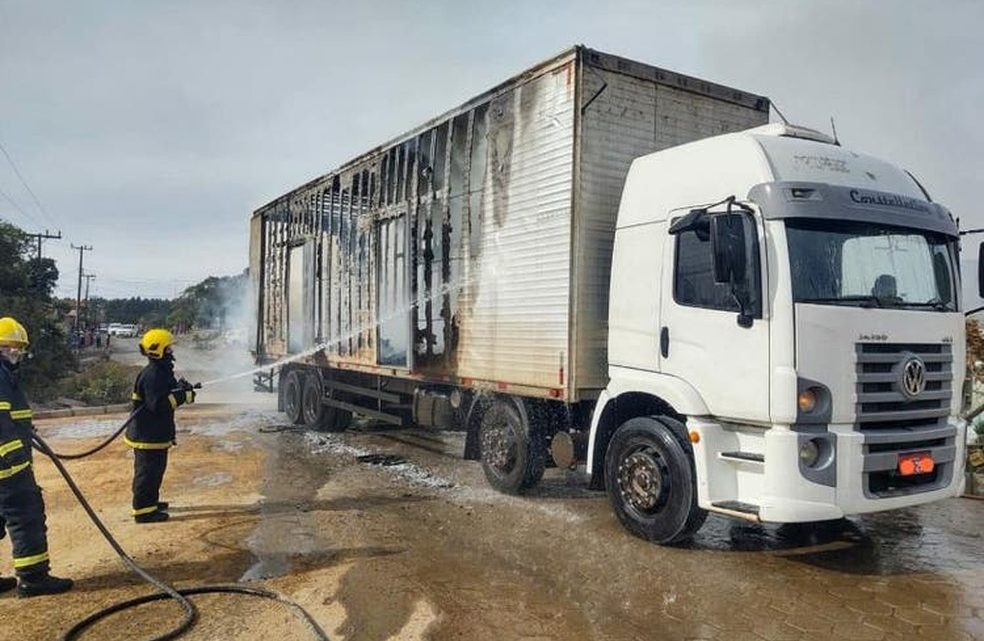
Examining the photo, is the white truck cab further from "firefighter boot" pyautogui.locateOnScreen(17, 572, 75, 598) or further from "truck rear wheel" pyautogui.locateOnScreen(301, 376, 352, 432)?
"truck rear wheel" pyautogui.locateOnScreen(301, 376, 352, 432)

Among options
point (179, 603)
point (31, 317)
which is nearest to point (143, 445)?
point (179, 603)

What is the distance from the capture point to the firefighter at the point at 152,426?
6.19 metres

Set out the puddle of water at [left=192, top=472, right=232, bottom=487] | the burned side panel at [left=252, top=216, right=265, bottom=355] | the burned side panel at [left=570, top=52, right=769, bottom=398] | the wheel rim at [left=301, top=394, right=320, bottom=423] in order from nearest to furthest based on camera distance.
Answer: the burned side panel at [left=570, top=52, right=769, bottom=398], the puddle of water at [left=192, top=472, right=232, bottom=487], the wheel rim at [left=301, top=394, right=320, bottom=423], the burned side panel at [left=252, top=216, right=265, bottom=355]

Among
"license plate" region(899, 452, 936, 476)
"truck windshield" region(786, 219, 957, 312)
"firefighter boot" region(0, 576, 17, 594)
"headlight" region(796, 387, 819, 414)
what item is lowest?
"firefighter boot" region(0, 576, 17, 594)

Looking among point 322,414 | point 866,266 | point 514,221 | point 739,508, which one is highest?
point 514,221

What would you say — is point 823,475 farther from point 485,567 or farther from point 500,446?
point 500,446

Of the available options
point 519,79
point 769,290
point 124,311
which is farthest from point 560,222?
point 124,311

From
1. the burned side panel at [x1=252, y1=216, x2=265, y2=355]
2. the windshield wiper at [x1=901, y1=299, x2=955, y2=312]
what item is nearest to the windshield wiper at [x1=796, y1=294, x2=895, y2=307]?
the windshield wiper at [x1=901, y1=299, x2=955, y2=312]

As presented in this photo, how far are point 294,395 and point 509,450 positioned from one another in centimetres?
696

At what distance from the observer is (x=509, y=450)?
22.7 feet

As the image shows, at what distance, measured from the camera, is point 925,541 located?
18.7ft

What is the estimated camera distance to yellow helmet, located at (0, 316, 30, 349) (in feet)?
15.7

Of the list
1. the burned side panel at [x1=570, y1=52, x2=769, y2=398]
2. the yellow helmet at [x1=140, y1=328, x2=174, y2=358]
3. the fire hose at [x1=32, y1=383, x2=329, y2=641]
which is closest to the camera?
the fire hose at [x1=32, y1=383, x2=329, y2=641]

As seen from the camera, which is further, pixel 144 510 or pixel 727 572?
pixel 144 510
